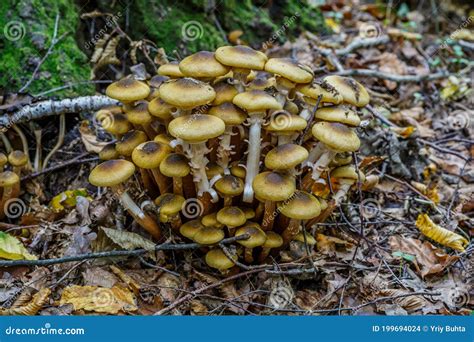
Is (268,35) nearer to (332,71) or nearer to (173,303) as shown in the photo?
(332,71)

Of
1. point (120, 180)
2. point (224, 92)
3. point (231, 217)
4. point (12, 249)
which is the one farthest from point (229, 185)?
point (12, 249)

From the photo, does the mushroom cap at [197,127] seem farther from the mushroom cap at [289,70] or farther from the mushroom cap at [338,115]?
the mushroom cap at [338,115]

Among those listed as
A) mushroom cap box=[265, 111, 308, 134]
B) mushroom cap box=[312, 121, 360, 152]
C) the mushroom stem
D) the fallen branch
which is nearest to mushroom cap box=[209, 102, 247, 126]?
the mushroom stem

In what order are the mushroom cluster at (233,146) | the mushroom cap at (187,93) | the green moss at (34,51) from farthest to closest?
the green moss at (34,51) → the mushroom cluster at (233,146) → the mushroom cap at (187,93)

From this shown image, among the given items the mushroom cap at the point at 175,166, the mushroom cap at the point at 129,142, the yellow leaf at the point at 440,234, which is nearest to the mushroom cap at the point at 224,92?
the mushroom cap at the point at 175,166

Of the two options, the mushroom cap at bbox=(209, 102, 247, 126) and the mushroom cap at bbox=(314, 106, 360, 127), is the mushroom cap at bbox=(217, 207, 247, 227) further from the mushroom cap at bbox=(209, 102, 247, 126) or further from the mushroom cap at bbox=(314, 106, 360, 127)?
the mushroom cap at bbox=(314, 106, 360, 127)

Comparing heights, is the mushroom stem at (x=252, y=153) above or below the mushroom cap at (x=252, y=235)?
above
